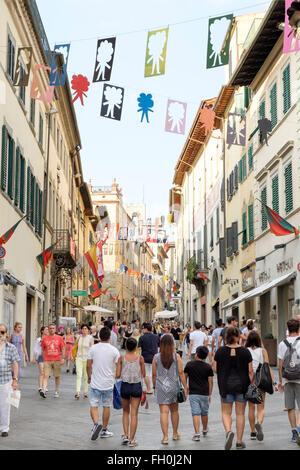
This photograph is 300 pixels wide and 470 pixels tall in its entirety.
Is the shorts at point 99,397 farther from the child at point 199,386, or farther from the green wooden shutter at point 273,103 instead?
the green wooden shutter at point 273,103

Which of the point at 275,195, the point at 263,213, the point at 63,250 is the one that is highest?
the point at 275,195

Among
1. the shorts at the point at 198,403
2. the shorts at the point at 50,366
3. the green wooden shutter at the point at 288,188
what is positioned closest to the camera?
the shorts at the point at 198,403

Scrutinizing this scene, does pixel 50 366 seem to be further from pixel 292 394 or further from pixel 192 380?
pixel 292 394

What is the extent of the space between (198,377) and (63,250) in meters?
26.3

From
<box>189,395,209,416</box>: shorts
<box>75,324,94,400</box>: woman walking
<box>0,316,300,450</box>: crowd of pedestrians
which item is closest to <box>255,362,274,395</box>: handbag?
<box>0,316,300,450</box>: crowd of pedestrians

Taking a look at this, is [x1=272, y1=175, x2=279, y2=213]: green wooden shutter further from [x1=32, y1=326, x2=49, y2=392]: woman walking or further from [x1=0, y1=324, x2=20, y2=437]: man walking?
[x1=0, y1=324, x2=20, y2=437]: man walking

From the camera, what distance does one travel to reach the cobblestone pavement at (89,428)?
10.0 meters

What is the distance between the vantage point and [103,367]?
36.0ft

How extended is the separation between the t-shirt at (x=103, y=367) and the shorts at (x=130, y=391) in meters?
0.52

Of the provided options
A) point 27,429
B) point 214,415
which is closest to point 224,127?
point 214,415

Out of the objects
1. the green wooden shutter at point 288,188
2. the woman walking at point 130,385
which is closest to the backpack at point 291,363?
the woman walking at point 130,385

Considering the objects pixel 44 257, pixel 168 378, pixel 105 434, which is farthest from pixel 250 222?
pixel 168 378
